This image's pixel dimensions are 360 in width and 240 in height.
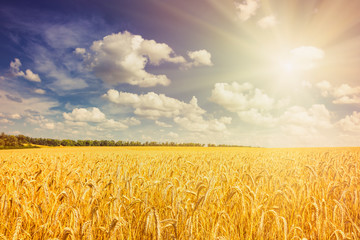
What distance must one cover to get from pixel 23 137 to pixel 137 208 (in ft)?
262

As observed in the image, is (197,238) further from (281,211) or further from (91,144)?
(91,144)

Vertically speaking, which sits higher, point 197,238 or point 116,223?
point 116,223

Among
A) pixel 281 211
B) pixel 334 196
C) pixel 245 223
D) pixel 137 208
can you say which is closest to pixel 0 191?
pixel 137 208

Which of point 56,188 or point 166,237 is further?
point 56,188

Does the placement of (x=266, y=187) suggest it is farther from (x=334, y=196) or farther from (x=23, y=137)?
(x=23, y=137)

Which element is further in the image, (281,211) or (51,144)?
(51,144)

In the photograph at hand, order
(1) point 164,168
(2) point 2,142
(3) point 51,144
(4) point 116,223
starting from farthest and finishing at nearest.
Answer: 1. (3) point 51,144
2. (2) point 2,142
3. (1) point 164,168
4. (4) point 116,223

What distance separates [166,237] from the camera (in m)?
2.32

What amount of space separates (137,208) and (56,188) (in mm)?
2313

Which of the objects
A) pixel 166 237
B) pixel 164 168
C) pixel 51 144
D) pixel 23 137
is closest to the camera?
pixel 166 237

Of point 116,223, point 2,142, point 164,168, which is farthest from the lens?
point 2,142

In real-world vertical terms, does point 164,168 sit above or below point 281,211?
above

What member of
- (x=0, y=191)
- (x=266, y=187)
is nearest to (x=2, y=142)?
(x=0, y=191)

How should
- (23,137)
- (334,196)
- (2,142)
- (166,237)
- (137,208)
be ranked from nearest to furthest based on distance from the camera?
(166,237) → (137,208) → (334,196) → (2,142) → (23,137)
